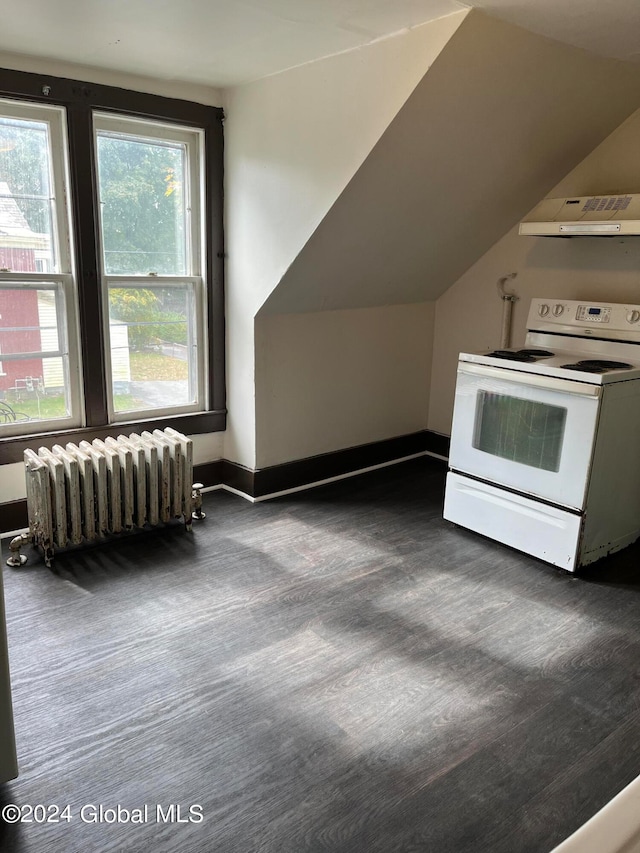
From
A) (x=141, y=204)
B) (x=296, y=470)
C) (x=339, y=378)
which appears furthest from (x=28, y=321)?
(x=339, y=378)

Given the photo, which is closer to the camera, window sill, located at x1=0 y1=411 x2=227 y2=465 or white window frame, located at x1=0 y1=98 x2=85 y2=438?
white window frame, located at x1=0 y1=98 x2=85 y2=438

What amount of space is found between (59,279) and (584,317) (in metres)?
2.64

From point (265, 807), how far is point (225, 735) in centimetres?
28

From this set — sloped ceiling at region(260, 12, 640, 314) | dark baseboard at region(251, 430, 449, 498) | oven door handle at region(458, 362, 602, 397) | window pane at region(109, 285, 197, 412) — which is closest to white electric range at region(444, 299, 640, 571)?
oven door handle at region(458, 362, 602, 397)

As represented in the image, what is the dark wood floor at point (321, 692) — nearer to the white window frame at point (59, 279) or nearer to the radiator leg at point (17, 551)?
the radiator leg at point (17, 551)

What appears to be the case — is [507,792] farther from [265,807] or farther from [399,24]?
[399,24]

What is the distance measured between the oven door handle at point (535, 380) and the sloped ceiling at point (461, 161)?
819mm

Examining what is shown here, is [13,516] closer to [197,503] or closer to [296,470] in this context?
[197,503]

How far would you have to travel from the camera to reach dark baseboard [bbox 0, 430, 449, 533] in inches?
145

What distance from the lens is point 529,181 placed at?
3.45 metres

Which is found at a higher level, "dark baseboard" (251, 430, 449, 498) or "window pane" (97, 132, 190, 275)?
"window pane" (97, 132, 190, 275)

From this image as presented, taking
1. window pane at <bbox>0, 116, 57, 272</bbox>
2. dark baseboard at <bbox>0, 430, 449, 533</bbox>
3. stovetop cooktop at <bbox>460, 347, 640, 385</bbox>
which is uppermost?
window pane at <bbox>0, 116, 57, 272</bbox>

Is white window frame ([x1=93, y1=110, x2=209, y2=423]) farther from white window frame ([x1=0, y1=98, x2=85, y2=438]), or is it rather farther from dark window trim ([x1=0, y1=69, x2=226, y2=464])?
white window frame ([x1=0, y1=98, x2=85, y2=438])

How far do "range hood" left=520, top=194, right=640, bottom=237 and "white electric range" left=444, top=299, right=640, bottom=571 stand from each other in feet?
1.43
